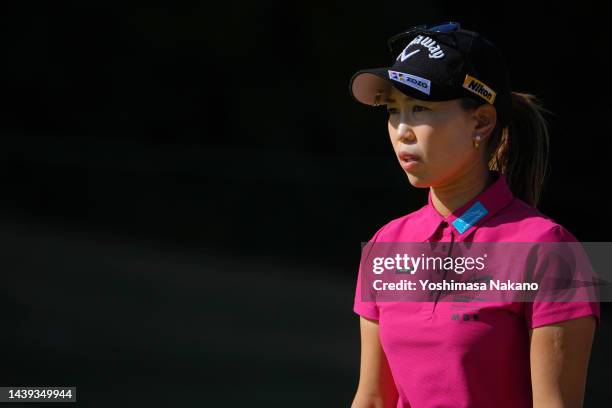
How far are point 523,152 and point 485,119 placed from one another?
0.16 metres

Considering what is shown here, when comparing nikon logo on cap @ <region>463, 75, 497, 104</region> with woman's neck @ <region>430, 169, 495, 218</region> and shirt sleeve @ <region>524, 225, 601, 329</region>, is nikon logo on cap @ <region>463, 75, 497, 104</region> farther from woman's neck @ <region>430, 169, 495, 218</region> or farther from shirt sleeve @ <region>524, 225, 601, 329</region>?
shirt sleeve @ <region>524, 225, 601, 329</region>

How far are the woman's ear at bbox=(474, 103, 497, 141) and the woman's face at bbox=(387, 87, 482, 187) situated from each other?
0.04ft

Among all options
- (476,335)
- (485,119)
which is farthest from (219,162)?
(476,335)

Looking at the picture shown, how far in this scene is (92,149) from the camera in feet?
25.3

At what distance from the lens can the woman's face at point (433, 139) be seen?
194 cm

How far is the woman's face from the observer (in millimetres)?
1939

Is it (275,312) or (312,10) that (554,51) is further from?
(275,312)

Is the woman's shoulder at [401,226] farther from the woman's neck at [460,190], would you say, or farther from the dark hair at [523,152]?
the dark hair at [523,152]

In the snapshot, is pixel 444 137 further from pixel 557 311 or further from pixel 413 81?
pixel 557 311

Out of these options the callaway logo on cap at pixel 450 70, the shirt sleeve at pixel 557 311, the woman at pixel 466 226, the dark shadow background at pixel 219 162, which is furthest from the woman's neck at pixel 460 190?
the dark shadow background at pixel 219 162

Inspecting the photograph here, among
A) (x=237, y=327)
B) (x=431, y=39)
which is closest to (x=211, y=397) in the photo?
(x=237, y=327)

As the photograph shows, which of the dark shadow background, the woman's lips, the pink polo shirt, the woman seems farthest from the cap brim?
the dark shadow background

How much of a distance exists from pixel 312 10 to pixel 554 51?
68.9 inches

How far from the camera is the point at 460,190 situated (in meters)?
2.02
